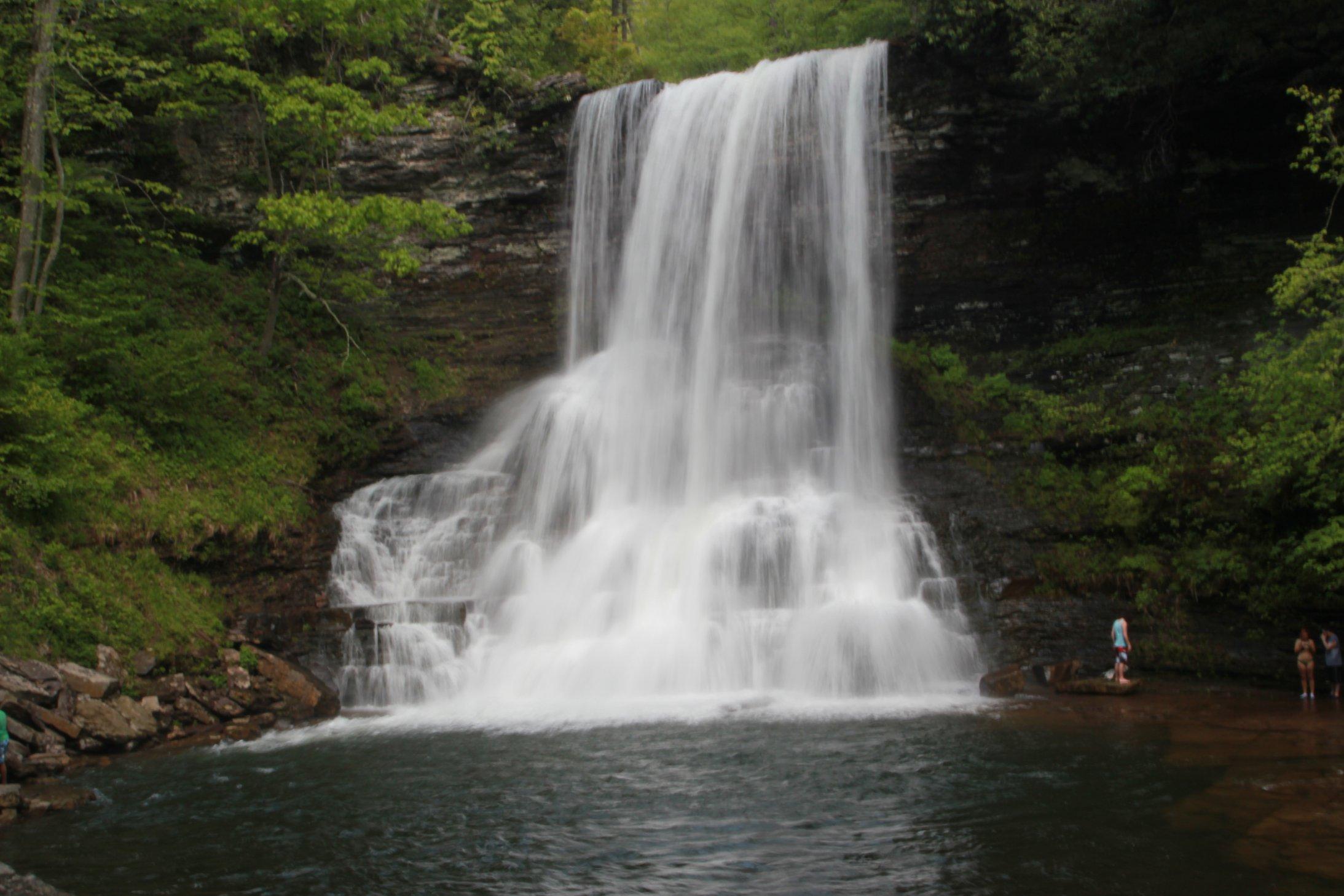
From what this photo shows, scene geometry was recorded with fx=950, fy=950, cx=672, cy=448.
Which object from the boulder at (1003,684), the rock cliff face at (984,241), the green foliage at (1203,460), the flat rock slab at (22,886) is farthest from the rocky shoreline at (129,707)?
the green foliage at (1203,460)

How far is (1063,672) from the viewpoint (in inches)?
558

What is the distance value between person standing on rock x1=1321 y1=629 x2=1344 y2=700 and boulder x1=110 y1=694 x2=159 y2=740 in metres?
15.7

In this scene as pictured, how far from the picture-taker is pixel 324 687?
48.2 ft

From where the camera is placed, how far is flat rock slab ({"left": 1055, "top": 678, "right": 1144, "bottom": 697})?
13422 mm

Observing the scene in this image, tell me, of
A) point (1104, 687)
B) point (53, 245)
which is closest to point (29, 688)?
point (53, 245)

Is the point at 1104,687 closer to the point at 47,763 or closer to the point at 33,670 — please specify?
the point at 47,763

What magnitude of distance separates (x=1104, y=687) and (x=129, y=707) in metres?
13.3

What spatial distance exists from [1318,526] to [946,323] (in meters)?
9.84

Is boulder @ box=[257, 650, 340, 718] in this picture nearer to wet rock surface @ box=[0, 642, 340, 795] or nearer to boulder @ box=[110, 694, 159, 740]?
wet rock surface @ box=[0, 642, 340, 795]

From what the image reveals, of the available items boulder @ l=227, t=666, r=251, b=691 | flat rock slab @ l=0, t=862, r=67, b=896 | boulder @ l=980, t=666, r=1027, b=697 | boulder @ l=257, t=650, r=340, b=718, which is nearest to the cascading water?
boulder @ l=257, t=650, r=340, b=718

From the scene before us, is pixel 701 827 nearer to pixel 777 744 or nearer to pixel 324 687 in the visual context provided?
pixel 777 744

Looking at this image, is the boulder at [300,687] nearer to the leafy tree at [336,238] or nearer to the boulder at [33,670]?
the boulder at [33,670]

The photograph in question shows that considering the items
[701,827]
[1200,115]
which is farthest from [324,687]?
[1200,115]

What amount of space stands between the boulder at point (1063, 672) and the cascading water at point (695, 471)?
1.27 meters
